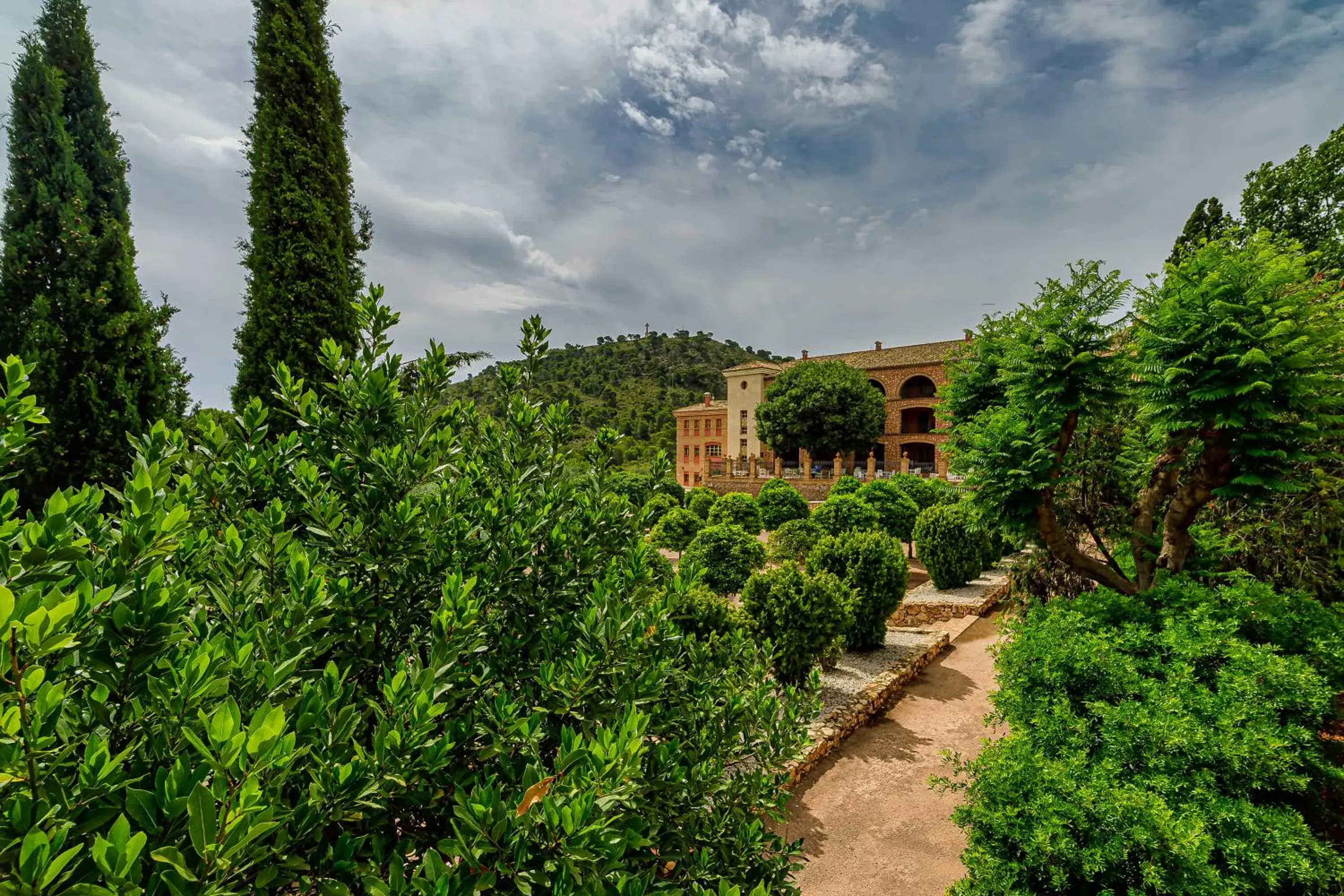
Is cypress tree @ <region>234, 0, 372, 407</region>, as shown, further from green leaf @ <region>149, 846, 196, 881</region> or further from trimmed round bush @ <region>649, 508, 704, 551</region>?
trimmed round bush @ <region>649, 508, 704, 551</region>

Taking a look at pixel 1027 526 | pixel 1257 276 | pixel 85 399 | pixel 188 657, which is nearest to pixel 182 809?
pixel 188 657

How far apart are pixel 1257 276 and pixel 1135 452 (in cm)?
235

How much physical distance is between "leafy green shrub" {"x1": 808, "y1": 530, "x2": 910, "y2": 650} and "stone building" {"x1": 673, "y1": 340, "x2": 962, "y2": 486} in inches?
810

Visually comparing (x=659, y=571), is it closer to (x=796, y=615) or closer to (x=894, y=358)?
(x=796, y=615)

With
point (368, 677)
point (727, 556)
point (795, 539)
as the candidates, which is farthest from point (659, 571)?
point (795, 539)

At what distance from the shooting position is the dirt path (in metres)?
4.55

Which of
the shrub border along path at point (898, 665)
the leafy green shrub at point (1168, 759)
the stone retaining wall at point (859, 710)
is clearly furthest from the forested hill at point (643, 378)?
the leafy green shrub at point (1168, 759)

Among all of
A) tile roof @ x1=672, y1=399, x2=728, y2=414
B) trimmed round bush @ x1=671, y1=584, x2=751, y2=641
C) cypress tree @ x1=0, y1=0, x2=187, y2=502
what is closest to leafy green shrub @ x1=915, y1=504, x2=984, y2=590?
trimmed round bush @ x1=671, y1=584, x2=751, y2=641

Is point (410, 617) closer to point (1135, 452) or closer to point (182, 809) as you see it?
point (182, 809)

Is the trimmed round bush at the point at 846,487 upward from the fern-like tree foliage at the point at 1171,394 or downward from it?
downward

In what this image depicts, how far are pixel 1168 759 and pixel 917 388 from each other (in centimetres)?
3697

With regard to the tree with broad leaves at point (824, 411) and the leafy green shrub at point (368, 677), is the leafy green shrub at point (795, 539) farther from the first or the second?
the tree with broad leaves at point (824, 411)

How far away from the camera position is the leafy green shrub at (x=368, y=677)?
977 mm

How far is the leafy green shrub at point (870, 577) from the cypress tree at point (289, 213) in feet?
28.8
